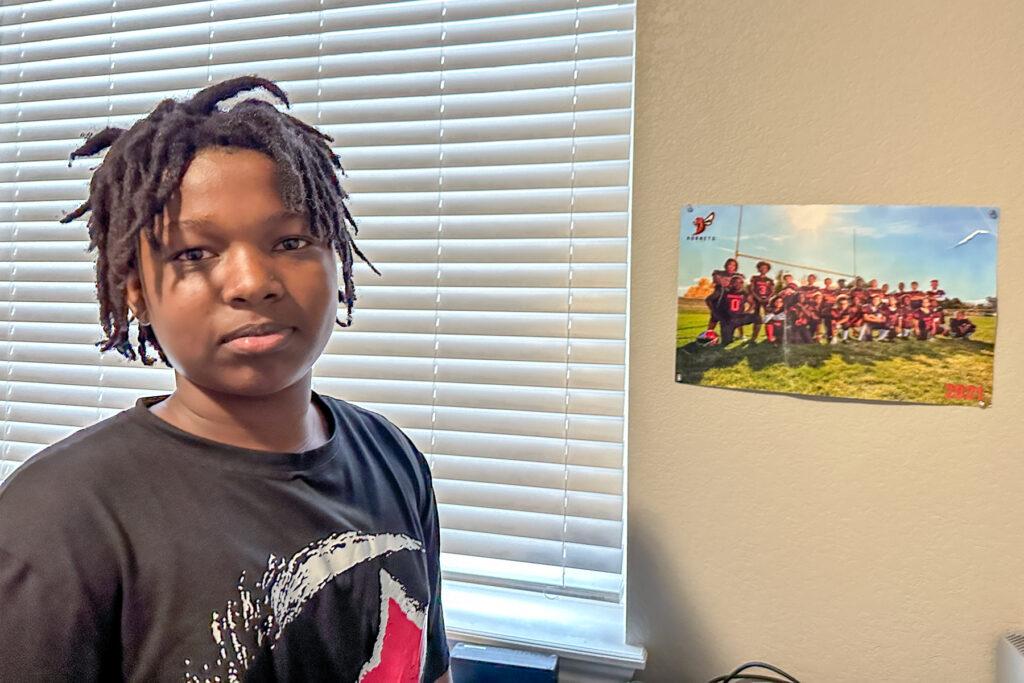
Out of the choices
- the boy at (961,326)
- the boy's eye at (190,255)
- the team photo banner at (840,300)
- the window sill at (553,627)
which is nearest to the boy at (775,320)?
the team photo banner at (840,300)

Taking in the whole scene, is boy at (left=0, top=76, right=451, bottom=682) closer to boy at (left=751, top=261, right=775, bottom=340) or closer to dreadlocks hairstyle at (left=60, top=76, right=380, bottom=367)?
dreadlocks hairstyle at (left=60, top=76, right=380, bottom=367)

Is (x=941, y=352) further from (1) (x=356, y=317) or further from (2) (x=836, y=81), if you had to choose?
(1) (x=356, y=317)

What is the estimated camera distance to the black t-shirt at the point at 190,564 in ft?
1.82

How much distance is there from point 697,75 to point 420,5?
1.48ft

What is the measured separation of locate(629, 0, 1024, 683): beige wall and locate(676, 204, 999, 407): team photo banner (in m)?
0.02

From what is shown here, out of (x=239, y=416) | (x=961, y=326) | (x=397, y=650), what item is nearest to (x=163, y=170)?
(x=239, y=416)

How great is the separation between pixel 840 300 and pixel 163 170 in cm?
79

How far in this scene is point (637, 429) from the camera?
1058mm

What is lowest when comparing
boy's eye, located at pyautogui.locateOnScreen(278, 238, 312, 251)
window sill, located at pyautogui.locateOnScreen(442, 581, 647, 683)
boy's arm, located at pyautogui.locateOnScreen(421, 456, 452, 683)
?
window sill, located at pyautogui.locateOnScreen(442, 581, 647, 683)

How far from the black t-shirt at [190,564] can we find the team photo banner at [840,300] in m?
0.53

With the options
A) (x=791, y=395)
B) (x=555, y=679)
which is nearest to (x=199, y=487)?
(x=555, y=679)

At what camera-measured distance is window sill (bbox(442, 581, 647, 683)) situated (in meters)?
1.07

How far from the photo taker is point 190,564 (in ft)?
1.98

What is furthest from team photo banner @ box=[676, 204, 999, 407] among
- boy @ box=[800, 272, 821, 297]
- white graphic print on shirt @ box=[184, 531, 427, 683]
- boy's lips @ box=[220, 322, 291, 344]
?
boy's lips @ box=[220, 322, 291, 344]
